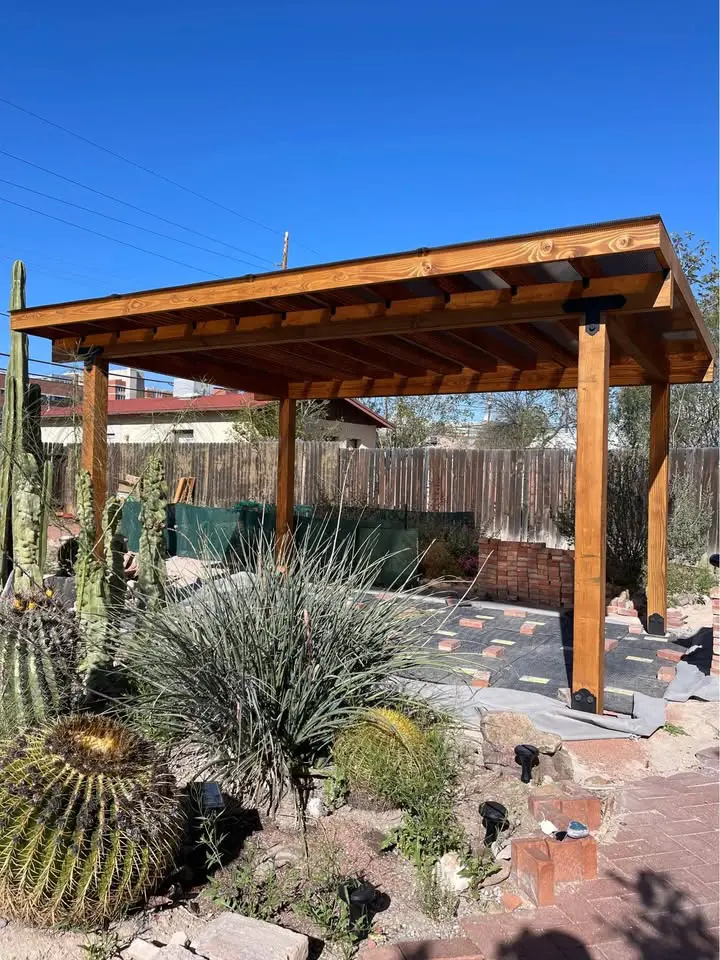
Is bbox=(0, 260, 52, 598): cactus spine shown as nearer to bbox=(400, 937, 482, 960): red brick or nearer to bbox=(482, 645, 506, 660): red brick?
bbox=(482, 645, 506, 660): red brick

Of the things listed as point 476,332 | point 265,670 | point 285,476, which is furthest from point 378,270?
point 285,476

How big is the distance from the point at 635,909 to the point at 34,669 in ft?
8.80

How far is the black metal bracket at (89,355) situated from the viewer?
6457mm

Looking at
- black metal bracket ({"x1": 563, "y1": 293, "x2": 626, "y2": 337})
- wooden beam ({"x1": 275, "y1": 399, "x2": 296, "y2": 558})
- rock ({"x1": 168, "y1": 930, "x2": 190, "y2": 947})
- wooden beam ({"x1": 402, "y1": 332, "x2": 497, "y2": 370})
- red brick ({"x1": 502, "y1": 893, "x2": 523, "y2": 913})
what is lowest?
red brick ({"x1": 502, "y1": 893, "x2": 523, "y2": 913})

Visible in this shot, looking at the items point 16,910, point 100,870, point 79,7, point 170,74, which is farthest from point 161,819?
point 170,74

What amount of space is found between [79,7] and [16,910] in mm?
15822

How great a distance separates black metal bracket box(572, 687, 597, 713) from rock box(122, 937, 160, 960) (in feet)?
9.61

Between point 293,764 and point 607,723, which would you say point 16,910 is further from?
point 607,723

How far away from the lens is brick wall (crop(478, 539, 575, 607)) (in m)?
7.97

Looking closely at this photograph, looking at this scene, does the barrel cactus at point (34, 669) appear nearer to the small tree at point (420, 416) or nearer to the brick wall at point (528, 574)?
the brick wall at point (528, 574)

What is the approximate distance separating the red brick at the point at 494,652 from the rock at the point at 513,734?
1.81 meters

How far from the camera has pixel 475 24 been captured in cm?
1066

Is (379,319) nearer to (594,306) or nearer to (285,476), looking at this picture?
(594,306)

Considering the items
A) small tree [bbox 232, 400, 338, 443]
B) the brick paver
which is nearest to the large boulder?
the brick paver
